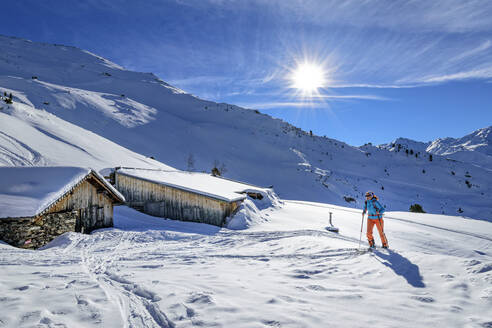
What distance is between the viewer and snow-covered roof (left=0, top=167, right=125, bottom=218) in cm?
989

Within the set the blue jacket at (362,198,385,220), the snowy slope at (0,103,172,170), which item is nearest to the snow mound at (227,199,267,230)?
the blue jacket at (362,198,385,220)

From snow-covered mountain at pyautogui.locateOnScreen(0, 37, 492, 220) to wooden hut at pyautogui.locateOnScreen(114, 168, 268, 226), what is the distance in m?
7.16

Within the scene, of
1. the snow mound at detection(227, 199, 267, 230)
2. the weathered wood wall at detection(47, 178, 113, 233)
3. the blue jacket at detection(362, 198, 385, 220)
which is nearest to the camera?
the blue jacket at detection(362, 198, 385, 220)

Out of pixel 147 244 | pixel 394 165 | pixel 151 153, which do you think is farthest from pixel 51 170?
pixel 394 165

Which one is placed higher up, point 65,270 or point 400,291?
point 400,291

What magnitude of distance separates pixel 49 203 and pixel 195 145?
3977cm

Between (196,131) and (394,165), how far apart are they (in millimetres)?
50583

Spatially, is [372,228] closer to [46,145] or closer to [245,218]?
[245,218]

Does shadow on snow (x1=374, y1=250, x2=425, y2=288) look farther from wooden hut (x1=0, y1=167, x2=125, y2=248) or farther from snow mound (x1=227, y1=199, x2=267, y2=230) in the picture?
wooden hut (x1=0, y1=167, x2=125, y2=248)

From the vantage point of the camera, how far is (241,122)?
67.4 m

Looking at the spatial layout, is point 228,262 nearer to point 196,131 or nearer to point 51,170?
point 51,170

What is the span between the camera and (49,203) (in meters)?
10.6

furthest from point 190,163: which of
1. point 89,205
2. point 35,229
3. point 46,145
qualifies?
point 35,229

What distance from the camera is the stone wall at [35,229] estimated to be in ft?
31.8
